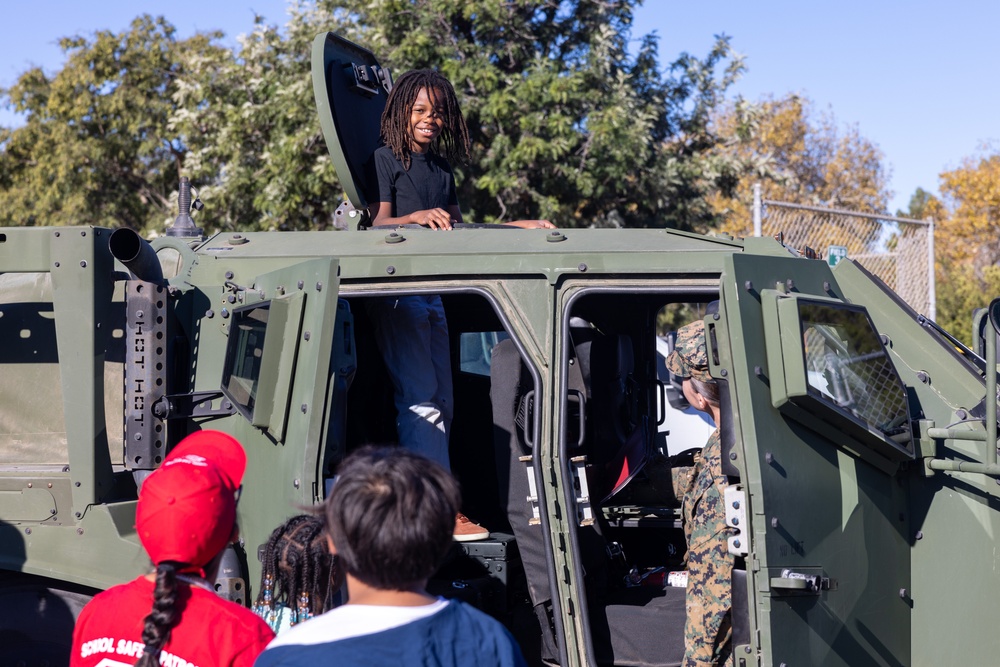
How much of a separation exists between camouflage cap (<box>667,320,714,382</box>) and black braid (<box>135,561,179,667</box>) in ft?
7.78

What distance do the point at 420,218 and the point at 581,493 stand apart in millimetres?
1372

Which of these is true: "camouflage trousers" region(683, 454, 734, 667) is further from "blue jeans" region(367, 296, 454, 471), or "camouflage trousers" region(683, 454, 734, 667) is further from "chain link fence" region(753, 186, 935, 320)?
"chain link fence" region(753, 186, 935, 320)

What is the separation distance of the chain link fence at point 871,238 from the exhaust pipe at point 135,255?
707cm

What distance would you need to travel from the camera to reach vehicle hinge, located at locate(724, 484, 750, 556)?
3545 millimetres

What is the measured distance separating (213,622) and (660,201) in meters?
11.0

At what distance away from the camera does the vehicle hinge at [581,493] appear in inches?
163

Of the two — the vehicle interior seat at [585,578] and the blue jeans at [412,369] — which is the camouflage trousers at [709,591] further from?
the blue jeans at [412,369]

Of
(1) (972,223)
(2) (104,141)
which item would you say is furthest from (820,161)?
(2) (104,141)

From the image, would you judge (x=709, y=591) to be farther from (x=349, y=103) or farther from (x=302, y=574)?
(x=349, y=103)

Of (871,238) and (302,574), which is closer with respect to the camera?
(302,574)

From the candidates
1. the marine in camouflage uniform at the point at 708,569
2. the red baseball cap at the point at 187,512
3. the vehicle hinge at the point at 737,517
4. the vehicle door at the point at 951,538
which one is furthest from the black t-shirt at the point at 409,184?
the red baseball cap at the point at 187,512

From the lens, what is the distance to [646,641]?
4.23 m

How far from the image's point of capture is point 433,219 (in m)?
4.72

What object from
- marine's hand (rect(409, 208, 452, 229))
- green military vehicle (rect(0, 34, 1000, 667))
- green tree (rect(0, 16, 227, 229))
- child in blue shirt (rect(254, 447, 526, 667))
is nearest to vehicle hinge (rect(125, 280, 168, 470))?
green military vehicle (rect(0, 34, 1000, 667))
